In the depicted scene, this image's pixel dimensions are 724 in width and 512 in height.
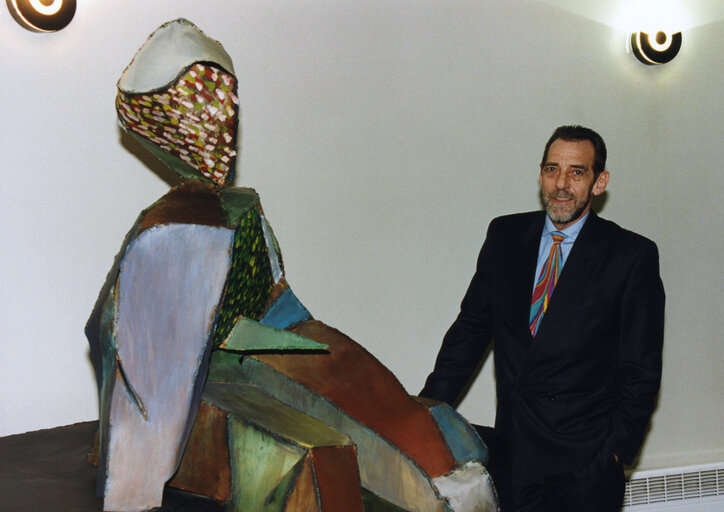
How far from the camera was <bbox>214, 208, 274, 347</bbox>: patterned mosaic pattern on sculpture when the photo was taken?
4.84ft

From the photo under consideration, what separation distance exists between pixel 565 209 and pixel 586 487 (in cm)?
65

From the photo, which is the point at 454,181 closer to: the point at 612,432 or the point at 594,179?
the point at 594,179

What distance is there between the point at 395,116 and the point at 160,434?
1.53m

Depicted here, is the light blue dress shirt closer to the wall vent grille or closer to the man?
the man

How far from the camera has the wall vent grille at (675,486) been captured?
3.02 metres

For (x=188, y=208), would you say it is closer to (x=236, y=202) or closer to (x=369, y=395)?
(x=236, y=202)

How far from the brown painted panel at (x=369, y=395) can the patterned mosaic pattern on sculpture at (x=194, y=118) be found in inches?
14.7

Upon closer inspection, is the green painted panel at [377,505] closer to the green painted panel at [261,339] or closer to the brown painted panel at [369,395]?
the brown painted panel at [369,395]

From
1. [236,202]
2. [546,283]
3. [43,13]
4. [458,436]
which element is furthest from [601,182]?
[43,13]

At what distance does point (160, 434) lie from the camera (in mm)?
1367

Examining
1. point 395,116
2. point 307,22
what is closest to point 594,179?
point 395,116

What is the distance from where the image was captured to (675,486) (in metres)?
3.06

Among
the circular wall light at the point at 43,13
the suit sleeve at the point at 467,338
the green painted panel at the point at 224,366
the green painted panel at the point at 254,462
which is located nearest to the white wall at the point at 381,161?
the circular wall light at the point at 43,13

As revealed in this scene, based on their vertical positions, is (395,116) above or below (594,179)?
above
